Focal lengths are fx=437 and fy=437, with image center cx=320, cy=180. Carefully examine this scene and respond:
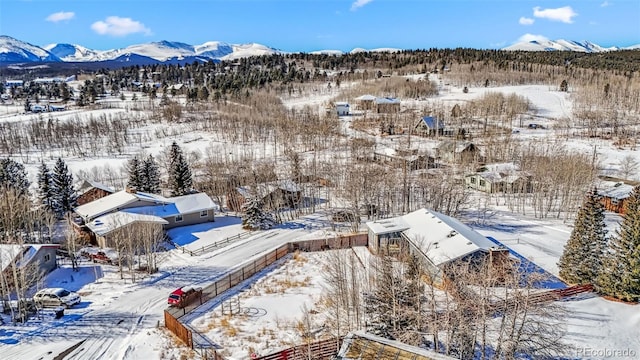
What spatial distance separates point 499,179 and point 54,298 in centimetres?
4135

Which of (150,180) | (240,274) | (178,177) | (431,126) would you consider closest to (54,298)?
(240,274)

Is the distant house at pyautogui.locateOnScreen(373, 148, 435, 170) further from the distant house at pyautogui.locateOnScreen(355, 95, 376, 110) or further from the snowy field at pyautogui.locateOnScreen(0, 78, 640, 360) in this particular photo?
the distant house at pyautogui.locateOnScreen(355, 95, 376, 110)

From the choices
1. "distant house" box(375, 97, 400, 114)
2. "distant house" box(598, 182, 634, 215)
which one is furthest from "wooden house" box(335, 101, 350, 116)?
"distant house" box(598, 182, 634, 215)

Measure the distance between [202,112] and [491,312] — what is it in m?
85.4

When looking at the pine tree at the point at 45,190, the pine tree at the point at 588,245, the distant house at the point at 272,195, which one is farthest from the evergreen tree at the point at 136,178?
the pine tree at the point at 588,245

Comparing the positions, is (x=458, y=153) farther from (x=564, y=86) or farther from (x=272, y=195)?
(x=564, y=86)

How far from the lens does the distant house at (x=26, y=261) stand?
2384cm

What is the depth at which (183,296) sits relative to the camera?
22688 mm

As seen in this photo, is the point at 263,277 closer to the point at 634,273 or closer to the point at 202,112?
the point at 634,273

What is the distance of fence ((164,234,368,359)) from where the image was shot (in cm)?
1953

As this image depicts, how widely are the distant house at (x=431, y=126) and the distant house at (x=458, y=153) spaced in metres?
13.4

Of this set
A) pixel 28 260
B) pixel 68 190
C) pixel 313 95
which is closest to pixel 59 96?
pixel 313 95

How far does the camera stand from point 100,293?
979 inches

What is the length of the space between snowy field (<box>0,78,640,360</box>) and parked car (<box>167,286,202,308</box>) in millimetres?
784
